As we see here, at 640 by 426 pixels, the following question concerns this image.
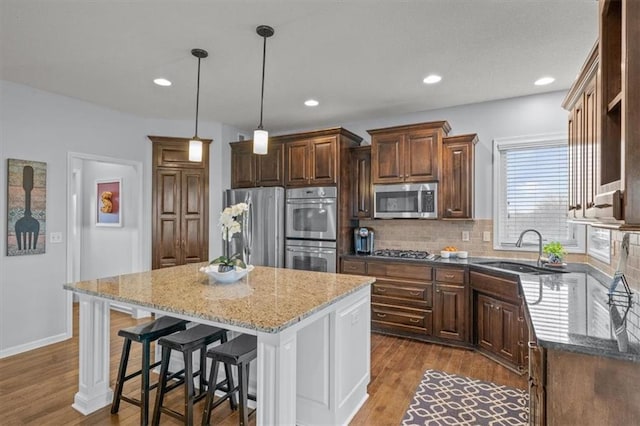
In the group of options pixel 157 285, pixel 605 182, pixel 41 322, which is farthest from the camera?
pixel 41 322

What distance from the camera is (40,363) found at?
3287mm

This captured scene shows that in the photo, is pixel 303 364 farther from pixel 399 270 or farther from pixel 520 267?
pixel 520 267

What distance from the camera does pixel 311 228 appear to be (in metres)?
4.43

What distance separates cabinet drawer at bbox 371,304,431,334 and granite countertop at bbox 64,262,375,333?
1.51m

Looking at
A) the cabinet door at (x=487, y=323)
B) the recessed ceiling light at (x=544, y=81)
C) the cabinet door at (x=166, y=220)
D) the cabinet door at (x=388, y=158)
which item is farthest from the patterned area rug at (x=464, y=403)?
the cabinet door at (x=166, y=220)

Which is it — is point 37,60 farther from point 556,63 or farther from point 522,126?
point 522,126

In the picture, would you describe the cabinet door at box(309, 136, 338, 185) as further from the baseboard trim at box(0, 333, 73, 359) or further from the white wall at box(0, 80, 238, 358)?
the baseboard trim at box(0, 333, 73, 359)

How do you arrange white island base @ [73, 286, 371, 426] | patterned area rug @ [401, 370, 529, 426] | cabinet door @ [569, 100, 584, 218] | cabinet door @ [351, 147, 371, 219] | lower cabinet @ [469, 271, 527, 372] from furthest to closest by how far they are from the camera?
cabinet door @ [351, 147, 371, 219], lower cabinet @ [469, 271, 527, 372], patterned area rug @ [401, 370, 529, 426], cabinet door @ [569, 100, 584, 218], white island base @ [73, 286, 371, 426]

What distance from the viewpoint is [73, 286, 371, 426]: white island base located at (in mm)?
1653

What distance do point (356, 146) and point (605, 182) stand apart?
3.32 meters

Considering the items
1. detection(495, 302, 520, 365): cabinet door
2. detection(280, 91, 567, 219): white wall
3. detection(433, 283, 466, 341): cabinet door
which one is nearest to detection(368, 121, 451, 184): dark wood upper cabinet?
detection(280, 91, 567, 219): white wall

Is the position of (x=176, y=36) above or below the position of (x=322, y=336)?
above

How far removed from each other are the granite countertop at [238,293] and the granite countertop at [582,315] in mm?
1061

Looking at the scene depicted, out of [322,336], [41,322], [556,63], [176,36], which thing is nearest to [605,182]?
[322,336]
